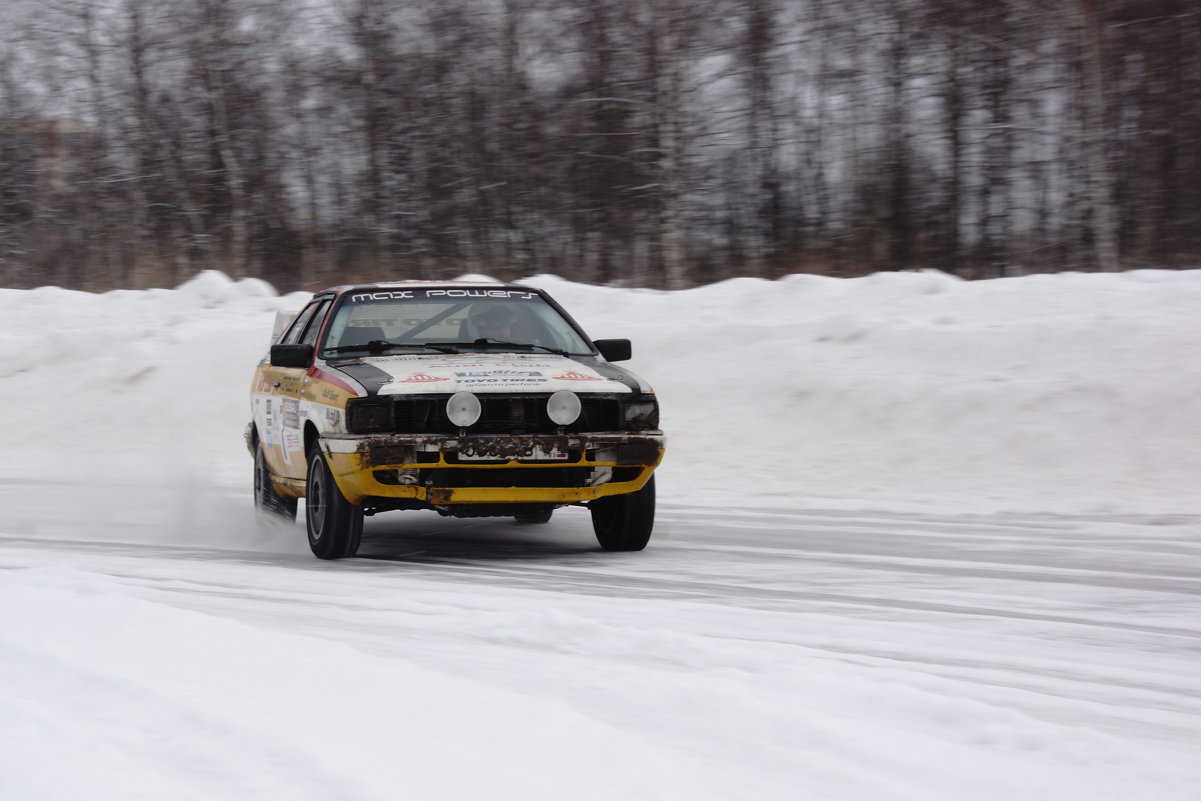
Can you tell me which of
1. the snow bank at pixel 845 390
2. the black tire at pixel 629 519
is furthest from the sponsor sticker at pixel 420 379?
the snow bank at pixel 845 390

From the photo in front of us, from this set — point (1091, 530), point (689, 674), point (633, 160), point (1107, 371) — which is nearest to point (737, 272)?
point (633, 160)

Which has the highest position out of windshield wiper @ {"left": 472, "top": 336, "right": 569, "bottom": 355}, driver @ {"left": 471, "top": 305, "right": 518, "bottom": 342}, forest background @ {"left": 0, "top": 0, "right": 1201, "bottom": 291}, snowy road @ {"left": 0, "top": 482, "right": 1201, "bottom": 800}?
forest background @ {"left": 0, "top": 0, "right": 1201, "bottom": 291}

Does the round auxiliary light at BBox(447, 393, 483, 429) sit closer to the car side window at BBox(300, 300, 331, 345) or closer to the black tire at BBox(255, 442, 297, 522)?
the car side window at BBox(300, 300, 331, 345)

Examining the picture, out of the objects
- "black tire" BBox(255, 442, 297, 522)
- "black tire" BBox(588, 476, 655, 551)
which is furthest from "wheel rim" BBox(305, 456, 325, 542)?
"black tire" BBox(588, 476, 655, 551)

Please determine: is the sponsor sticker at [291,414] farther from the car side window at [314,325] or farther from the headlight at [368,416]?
the headlight at [368,416]

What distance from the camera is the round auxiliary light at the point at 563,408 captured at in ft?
23.0

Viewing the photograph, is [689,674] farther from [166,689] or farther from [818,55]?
[818,55]

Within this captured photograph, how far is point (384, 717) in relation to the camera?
368 cm

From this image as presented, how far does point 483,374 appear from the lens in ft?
23.5

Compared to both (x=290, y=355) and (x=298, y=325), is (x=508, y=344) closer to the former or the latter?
(x=290, y=355)

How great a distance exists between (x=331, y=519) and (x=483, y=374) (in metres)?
1.06

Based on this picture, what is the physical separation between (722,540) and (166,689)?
176 inches

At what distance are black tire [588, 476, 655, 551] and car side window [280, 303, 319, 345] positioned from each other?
239 centimetres

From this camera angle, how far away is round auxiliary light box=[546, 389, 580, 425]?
7000mm
